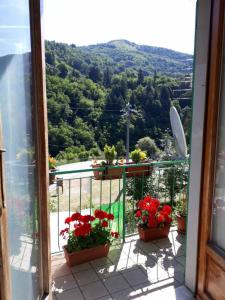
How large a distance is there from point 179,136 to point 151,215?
1326 mm

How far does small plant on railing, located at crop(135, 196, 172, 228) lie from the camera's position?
2818mm

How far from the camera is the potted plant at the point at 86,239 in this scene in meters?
2.40

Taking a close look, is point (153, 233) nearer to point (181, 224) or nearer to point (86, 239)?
point (181, 224)

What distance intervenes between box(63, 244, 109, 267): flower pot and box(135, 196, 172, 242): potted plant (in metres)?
0.51

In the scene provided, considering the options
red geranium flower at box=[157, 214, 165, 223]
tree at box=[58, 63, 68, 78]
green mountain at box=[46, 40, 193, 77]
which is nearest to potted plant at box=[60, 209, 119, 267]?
red geranium flower at box=[157, 214, 165, 223]

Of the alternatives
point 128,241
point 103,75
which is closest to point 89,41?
point 103,75

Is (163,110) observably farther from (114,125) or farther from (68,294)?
(68,294)

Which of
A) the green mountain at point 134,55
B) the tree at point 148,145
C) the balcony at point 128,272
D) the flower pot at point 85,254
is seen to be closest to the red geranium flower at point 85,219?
the flower pot at point 85,254

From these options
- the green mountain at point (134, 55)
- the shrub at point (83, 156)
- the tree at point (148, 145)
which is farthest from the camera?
the green mountain at point (134, 55)

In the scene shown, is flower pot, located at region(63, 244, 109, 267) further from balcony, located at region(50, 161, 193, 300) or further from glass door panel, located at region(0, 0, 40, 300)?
glass door panel, located at region(0, 0, 40, 300)

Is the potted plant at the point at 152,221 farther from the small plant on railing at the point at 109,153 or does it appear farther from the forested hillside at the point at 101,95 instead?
the forested hillside at the point at 101,95

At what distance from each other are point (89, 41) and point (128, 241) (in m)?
16.6

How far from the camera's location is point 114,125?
701 inches

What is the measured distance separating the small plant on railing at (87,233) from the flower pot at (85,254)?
2cm
